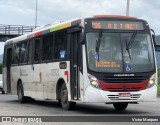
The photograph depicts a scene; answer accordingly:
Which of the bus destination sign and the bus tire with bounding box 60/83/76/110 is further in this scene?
the bus tire with bounding box 60/83/76/110

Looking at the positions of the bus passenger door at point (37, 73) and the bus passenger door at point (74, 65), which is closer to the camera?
the bus passenger door at point (74, 65)

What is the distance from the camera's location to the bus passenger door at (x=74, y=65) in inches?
613

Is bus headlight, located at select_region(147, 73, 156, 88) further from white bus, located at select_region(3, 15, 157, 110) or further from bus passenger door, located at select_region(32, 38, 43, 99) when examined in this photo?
bus passenger door, located at select_region(32, 38, 43, 99)

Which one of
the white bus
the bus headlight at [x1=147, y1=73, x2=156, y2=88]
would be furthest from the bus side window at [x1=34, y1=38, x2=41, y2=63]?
the bus headlight at [x1=147, y1=73, x2=156, y2=88]

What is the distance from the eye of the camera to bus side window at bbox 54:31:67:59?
16.5m

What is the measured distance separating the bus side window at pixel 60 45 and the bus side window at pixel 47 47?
1.68 ft

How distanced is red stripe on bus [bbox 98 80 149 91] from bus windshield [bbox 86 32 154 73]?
1.33 ft

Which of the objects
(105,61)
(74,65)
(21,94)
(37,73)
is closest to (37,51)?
(37,73)

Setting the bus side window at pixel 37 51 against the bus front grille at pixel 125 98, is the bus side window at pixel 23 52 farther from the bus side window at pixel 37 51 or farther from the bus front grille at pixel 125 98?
the bus front grille at pixel 125 98

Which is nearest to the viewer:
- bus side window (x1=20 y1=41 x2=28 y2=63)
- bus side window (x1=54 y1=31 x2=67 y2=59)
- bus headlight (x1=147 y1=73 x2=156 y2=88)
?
bus headlight (x1=147 y1=73 x2=156 y2=88)

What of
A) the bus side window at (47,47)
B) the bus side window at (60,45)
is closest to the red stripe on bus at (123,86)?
the bus side window at (60,45)

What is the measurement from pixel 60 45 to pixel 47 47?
145 cm

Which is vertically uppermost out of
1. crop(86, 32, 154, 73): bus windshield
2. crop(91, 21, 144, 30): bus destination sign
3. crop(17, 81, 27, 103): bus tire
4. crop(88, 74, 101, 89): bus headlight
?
crop(91, 21, 144, 30): bus destination sign

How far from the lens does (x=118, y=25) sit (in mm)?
15555
